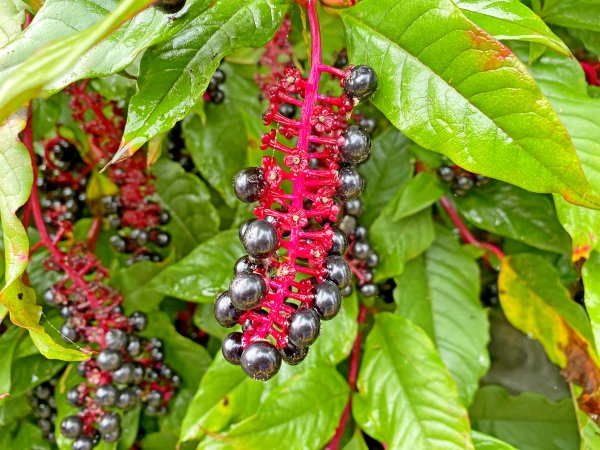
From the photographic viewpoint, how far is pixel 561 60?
38.4 inches

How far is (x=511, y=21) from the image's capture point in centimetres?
68

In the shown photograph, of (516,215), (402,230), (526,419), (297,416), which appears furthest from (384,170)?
(526,419)

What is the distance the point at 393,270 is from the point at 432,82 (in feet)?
1.81

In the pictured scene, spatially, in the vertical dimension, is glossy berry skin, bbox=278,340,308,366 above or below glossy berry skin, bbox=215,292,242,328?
below

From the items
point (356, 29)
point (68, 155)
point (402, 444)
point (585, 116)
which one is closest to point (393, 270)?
point (402, 444)

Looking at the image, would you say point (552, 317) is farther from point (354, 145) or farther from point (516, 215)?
point (354, 145)

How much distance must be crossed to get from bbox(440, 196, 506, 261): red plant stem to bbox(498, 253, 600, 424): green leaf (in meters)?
0.06

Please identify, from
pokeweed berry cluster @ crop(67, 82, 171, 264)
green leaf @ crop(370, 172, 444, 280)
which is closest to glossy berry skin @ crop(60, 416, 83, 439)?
pokeweed berry cluster @ crop(67, 82, 171, 264)

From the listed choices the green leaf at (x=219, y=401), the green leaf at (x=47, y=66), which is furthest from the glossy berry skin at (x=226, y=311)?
the green leaf at (x=219, y=401)

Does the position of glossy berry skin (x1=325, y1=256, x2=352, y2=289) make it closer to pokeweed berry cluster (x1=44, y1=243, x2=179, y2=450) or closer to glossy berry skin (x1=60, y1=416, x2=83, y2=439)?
pokeweed berry cluster (x1=44, y1=243, x2=179, y2=450)

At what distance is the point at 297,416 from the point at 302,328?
1.62 ft

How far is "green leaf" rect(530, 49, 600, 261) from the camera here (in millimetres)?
856

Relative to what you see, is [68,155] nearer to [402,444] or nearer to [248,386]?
[248,386]

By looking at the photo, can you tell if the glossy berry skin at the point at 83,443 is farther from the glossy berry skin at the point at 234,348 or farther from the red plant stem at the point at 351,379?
the glossy berry skin at the point at 234,348
